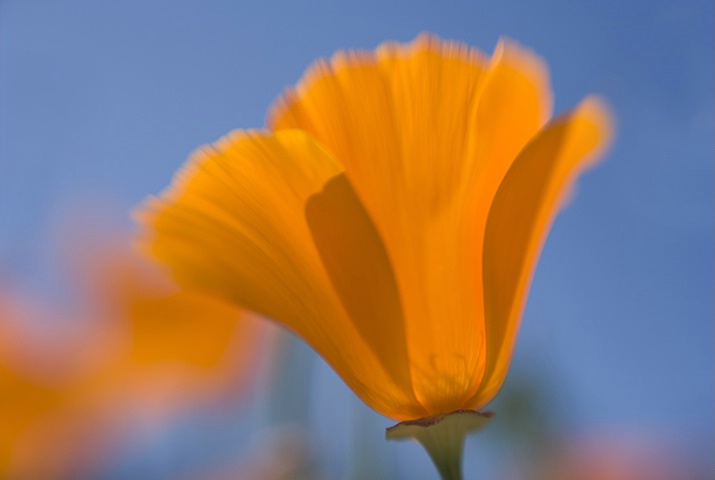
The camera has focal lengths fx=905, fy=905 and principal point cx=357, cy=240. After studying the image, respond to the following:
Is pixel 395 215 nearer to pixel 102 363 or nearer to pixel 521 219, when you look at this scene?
pixel 521 219

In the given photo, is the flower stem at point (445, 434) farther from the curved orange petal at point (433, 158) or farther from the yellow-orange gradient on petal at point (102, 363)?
the yellow-orange gradient on petal at point (102, 363)

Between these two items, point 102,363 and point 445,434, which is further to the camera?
point 102,363

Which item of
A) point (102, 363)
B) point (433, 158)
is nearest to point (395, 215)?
point (433, 158)

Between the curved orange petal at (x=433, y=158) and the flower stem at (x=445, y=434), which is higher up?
the curved orange petal at (x=433, y=158)

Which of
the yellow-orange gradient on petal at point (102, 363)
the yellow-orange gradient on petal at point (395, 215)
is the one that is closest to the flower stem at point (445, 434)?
the yellow-orange gradient on petal at point (395, 215)

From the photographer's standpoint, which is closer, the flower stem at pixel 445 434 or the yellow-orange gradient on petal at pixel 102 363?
the flower stem at pixel 445 434

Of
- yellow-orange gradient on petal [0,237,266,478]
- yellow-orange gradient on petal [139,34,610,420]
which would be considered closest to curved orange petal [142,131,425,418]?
yellow-orange gradient on petal [139,34,610,420]

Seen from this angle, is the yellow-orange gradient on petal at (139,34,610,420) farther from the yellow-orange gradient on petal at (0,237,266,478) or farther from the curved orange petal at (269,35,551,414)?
the yellow-orange gradient on petal at (0,237,266,478)
